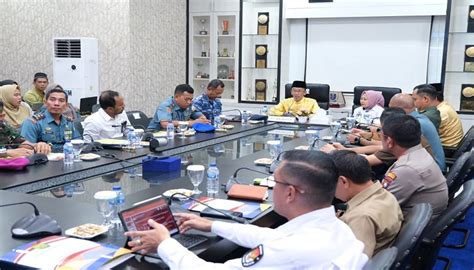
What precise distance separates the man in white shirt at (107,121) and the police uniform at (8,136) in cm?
62

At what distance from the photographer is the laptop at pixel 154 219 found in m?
1.62

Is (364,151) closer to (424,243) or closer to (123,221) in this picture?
(424,243)

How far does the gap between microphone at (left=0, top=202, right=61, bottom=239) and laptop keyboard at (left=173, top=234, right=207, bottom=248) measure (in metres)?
0.43

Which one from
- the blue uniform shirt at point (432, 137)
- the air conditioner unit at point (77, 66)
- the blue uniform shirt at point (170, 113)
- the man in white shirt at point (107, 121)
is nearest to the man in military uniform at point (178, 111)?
the blue uniform shirt at point (170, 113)

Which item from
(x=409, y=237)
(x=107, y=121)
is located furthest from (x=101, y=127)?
(x=409, y=237)

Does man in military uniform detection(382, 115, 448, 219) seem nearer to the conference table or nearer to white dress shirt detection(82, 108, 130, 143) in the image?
the conference table

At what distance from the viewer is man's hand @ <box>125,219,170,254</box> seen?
1.54 meters

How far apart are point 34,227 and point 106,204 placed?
0.25 metres

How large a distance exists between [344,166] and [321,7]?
215 inches

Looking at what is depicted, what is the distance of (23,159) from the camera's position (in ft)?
9.23

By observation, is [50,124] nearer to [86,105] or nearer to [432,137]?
[86,105]

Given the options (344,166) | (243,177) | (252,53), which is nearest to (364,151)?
(243,177)

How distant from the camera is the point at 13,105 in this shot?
5.23 metres

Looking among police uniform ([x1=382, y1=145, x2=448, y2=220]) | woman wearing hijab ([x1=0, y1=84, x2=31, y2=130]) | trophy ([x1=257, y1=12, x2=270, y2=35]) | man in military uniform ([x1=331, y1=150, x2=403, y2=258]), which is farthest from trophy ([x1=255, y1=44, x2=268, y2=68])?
man in military uniform ([x1=331, y1=150, x2=403, y2=258])
